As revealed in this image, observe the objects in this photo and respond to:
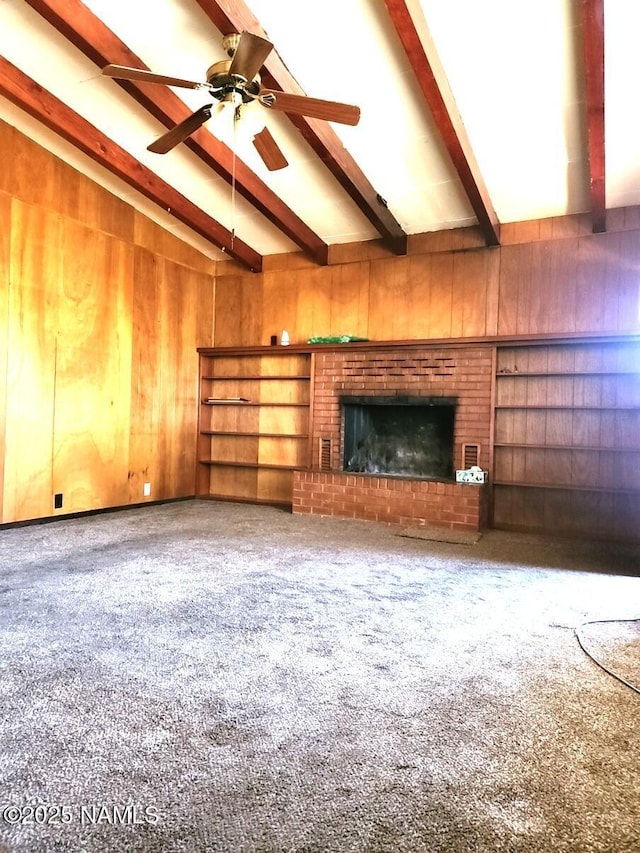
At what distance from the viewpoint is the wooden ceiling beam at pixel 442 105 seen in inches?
113

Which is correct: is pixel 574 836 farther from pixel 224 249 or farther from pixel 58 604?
pixel 224 249

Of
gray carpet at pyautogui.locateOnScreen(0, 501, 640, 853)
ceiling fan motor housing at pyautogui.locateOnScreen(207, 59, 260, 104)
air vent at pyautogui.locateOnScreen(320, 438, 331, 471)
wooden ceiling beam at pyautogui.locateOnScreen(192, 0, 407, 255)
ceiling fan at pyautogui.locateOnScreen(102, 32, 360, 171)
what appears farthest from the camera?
air vent at pyautogui.locateOnScreen(320, 438, 331, 471)

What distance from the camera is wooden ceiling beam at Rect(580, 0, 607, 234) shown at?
9.11ft

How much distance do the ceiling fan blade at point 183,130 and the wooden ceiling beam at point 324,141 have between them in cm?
58

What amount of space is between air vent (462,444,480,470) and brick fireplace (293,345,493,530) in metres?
0.02

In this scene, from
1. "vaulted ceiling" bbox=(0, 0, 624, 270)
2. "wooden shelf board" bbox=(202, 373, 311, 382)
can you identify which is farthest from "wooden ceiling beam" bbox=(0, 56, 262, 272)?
"wooden shelf board" bbox=(202, 373, 311, 382)

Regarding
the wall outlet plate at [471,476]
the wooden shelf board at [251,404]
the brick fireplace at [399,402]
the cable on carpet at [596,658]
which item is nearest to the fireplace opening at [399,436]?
the brick fireplace at [399,402]

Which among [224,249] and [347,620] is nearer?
[347,620]

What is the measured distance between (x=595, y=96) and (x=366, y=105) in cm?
150

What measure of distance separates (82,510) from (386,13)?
4.59 metres

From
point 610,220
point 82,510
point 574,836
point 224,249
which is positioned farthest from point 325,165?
point 574,836

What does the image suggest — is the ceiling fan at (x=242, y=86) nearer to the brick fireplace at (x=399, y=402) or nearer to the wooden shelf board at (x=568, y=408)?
the brick fireplace at (x=399, y=402)

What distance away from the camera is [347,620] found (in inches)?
95.0

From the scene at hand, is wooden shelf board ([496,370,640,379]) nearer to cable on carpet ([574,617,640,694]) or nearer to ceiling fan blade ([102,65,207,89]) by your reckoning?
cable on carpet ([574,617,640,694])
